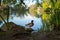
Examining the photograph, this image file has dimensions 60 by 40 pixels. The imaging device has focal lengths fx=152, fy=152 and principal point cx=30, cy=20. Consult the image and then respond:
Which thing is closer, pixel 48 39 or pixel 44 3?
pixel 48 39

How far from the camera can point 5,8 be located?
6223mm

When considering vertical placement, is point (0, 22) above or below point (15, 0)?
below

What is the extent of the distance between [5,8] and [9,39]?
4.16 m

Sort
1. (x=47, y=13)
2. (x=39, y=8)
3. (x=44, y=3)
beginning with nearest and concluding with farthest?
(x=47, y=13) → (x=44, y=3) → (x=39, y=8)

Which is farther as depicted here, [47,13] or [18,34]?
[47,13]

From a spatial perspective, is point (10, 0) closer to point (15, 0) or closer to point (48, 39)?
point (15, 0)

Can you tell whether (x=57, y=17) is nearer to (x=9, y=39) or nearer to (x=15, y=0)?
(x=15, y=0)

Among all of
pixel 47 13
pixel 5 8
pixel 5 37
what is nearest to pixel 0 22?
pixel 5 8

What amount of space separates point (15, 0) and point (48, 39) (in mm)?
3483

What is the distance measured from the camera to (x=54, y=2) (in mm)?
6656

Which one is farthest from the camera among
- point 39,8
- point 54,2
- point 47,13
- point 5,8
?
point 39,8

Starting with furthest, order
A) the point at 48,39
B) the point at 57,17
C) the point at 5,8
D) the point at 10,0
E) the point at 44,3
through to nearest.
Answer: the point at 44,3
the point at 5,8
the point at 57,17
the point at 10,0
the point at 48,39

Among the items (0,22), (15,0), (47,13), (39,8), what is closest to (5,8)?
(15,0)

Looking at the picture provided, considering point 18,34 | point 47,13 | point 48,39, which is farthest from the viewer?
point 47,13
